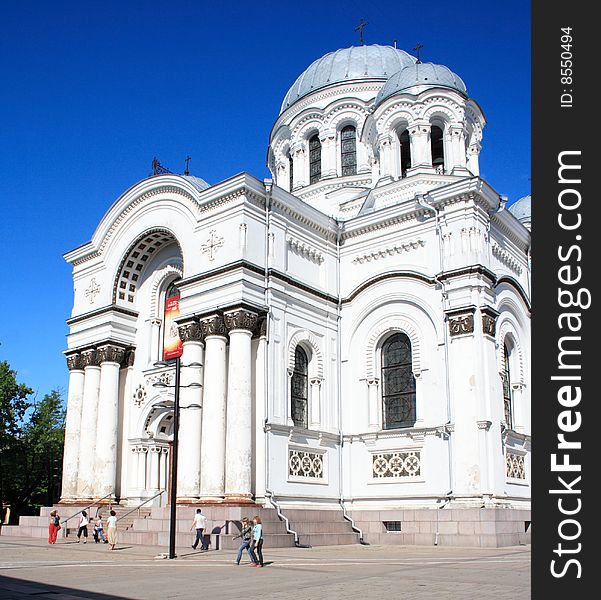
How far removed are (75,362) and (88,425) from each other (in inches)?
114

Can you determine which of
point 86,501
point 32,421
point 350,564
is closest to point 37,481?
point 32,421

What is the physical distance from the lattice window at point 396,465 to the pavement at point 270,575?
4.33m

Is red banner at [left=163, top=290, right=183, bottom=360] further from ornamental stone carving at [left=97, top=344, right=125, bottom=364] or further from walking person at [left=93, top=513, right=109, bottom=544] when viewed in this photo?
walking person at [left=93, top=513, right=109, bottom=544]

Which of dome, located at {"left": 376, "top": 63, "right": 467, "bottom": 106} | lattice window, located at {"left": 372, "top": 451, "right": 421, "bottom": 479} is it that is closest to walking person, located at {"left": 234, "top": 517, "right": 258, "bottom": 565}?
lattice window, located at {"left": 372, "top": 451, "right": 421, "bottom": 479}

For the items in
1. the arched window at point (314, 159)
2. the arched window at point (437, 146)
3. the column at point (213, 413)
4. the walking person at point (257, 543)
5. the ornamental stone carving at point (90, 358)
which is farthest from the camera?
the arched window at point (314, 159)

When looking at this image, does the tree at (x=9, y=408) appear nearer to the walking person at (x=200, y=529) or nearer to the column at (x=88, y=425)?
the column at (x=88, y=425)

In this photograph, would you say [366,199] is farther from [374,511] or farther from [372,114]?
[374,511]

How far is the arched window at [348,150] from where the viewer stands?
35794 mm

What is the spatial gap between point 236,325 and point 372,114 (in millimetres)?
13642

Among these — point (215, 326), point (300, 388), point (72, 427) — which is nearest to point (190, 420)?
point (215, 326)

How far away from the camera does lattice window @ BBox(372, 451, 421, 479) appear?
25.0 meters

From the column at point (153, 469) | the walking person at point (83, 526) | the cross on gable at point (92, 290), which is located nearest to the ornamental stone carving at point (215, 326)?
the column at point (153, 469)

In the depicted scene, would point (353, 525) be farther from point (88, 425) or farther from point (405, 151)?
point (405, 151)

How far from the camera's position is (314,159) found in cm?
3728
